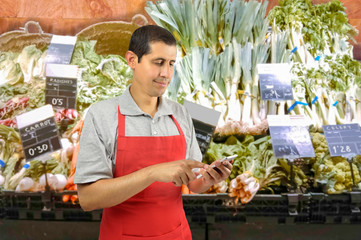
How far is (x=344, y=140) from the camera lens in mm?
2322

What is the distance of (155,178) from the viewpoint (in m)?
1.06

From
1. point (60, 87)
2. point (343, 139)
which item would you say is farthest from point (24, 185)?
point (343, 139)

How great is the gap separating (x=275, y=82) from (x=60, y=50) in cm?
170

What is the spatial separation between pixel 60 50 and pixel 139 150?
201 centimetres

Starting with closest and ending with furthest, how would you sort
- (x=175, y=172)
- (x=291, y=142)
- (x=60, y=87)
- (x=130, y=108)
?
1. (x=175, y=172)
2. (x=130, y=108)
3. (x=291, y=142)
4. (x=60, y=87)

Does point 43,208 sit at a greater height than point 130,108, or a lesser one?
lesser

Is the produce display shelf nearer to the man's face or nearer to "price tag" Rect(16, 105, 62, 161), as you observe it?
"price tag" Rect(16, 105, 62, 161)

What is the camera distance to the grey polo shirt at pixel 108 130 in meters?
1.16

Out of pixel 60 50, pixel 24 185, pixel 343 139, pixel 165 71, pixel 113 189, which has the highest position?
pixel 60 50

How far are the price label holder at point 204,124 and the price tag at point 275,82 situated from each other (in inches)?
19.9

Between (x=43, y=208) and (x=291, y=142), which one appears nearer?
(x=43, y=208)

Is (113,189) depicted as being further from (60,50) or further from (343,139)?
(60,50)

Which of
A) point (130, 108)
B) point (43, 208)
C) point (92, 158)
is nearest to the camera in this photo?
point (92, 158)

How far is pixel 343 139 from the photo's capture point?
2326 millimetres
